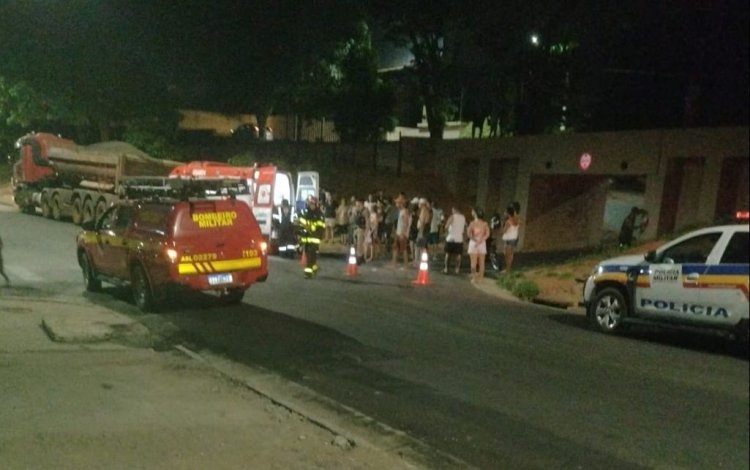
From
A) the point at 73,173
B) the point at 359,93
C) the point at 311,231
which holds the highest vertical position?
the point at 359,93

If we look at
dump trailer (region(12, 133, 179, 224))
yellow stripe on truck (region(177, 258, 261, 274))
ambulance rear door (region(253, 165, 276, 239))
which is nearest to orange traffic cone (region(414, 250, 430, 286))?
yellow stripe on truck (region(177, 258, 261, 274))

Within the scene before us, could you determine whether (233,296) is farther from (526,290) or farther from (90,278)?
(526,290)

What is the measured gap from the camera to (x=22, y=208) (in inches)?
1298

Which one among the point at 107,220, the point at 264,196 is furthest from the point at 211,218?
the point at 264,196

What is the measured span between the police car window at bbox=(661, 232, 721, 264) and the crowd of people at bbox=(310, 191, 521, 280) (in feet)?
31.6

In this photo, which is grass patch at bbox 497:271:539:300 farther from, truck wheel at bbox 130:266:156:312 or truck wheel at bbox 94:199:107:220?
truck wheel at bbox 94:199:107:220

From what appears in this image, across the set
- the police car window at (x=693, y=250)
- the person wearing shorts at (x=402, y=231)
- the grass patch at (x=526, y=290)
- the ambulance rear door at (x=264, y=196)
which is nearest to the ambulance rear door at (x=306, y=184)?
the ambulance rear door at (x=264, y=196)

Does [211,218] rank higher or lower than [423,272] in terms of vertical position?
higher

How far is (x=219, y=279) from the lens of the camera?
41.1 feet

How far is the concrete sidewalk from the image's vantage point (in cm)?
590

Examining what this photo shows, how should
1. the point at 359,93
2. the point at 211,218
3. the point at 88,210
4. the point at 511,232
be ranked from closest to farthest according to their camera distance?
the point at 211,218 → the point at 511,232 → the point at 88,210 → the point at 359,93

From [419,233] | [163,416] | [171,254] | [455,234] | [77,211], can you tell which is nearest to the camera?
[163,416]

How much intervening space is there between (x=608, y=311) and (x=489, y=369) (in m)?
3.45

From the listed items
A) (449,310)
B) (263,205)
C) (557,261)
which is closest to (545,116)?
(557,261)
